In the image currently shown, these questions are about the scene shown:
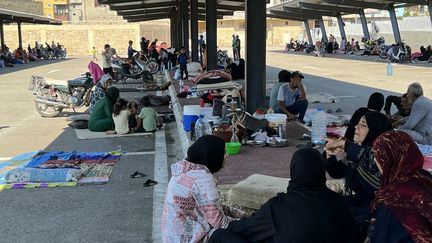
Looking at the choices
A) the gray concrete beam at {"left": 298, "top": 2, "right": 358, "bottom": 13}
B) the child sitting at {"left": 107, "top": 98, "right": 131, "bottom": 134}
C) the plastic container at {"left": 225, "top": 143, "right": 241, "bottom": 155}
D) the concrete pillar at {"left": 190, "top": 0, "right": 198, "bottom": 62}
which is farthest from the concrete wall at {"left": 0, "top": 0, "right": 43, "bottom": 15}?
the plastic container at {"left": 225, "top": 143, "right": 241, "bottom": 155}

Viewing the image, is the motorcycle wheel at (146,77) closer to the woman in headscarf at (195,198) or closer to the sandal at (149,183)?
the sandal at (149,183)

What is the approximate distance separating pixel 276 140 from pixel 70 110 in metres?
8.33

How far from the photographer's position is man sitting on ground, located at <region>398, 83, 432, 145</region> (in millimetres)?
7004

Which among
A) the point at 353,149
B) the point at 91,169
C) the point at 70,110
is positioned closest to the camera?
the point at 353,149

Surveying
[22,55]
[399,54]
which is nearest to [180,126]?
[399,54]

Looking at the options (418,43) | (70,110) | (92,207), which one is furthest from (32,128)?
(418,43)

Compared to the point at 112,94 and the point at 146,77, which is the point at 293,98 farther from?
the point at 146,77

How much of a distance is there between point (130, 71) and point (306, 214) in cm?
1849

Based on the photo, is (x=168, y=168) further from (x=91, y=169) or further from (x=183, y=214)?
(x=183, y=214)

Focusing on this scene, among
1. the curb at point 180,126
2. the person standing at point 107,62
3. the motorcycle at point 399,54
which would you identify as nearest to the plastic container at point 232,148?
the curb at point 180,126

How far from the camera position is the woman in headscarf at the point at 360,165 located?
11.9ft

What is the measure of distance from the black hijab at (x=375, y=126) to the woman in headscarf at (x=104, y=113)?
6.91m

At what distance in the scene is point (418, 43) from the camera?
4297 cm

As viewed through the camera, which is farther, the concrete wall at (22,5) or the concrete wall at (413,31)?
the concrete wall at (22,5)
